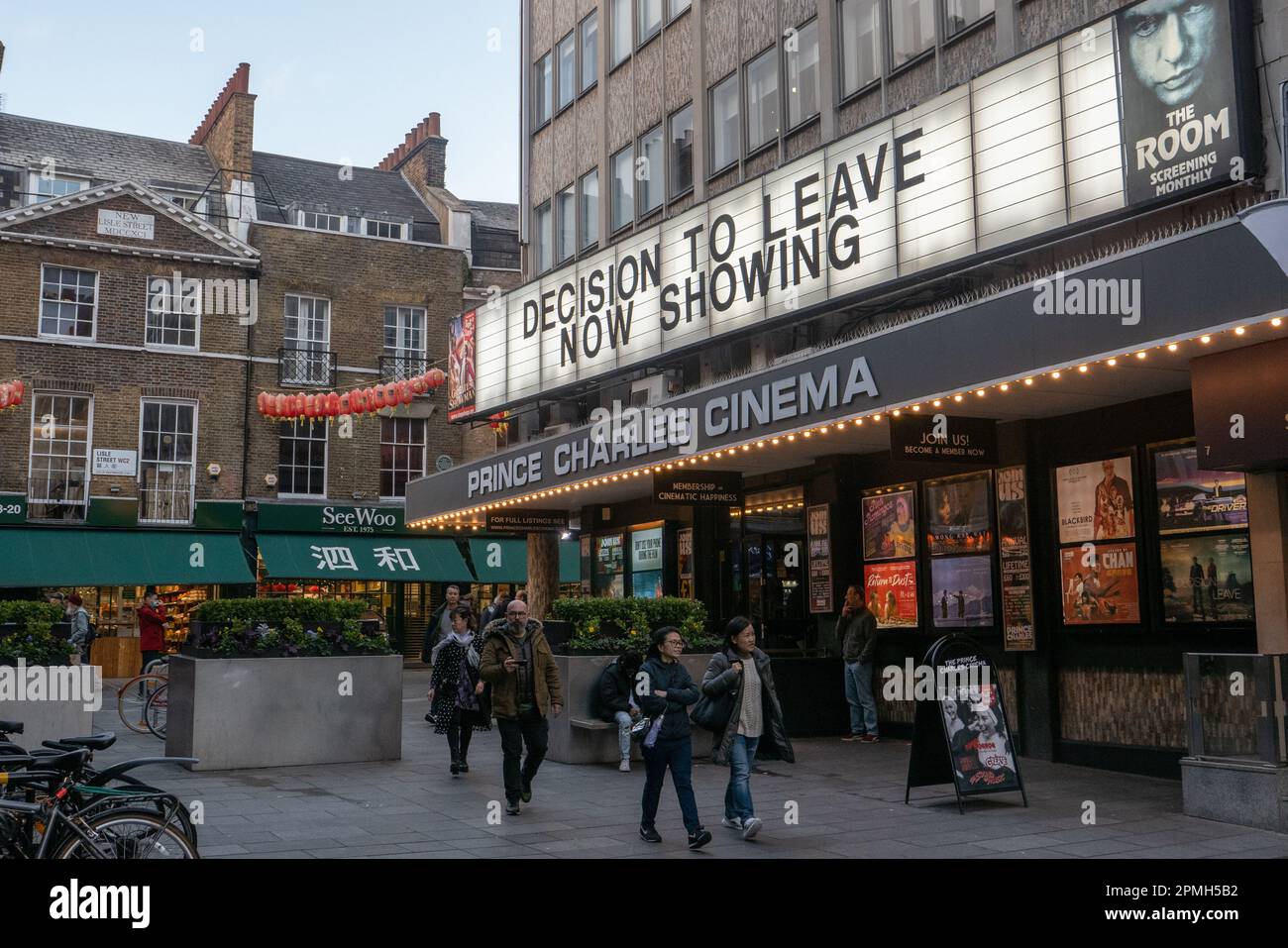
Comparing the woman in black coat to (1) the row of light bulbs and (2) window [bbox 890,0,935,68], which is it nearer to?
(1) the row of light bulbs

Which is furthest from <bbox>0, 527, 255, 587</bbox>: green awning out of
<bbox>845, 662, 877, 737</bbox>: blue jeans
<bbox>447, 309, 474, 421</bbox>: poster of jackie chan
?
<bbox>845, 662, 877, 737</bbox>: blue jeans

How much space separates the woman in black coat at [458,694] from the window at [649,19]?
12.0m

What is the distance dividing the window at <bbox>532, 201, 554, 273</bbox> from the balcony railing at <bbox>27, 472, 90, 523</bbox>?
1261 centimetres

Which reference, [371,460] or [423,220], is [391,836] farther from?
[423,220]

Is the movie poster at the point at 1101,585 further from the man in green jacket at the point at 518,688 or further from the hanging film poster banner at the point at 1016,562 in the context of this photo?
the man in green jacket at the point at 518,688

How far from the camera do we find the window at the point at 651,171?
68.1 ft

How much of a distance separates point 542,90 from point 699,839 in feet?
63.9

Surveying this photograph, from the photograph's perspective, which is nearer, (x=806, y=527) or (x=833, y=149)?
(x=833, y=149)

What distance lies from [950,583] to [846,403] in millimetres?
3149

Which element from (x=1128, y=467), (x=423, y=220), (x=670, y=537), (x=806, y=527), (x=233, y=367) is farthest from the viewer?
(x=423, y=220)

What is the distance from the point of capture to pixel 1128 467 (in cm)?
1272

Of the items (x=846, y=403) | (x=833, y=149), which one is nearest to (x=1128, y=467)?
(x=846, y=403)

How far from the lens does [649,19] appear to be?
2144 centimetres

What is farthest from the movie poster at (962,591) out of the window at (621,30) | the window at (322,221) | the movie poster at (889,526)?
the window at (322,221)
